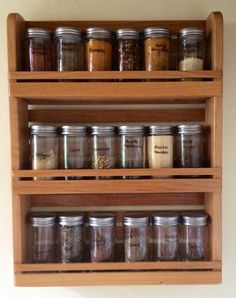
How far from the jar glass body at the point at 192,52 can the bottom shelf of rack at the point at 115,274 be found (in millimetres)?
502

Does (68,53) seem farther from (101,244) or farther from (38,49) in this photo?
(101,244)

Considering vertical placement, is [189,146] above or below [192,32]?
below

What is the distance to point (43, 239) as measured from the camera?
0.94 meters

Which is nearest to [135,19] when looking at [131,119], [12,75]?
[131,119]

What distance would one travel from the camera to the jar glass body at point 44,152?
2.97ft

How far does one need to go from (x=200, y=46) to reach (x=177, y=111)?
19 centimetres

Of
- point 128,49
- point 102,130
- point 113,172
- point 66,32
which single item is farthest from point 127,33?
point 113,172

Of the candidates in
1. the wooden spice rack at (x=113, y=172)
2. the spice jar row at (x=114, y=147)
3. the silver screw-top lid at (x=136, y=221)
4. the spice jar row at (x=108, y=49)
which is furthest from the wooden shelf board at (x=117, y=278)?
the spice jar row at (x=108, y=49)

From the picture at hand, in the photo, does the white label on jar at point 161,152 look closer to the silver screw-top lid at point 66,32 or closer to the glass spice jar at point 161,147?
the glass spice jar at point 161,147

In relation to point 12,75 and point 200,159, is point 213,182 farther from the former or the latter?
point 12,75

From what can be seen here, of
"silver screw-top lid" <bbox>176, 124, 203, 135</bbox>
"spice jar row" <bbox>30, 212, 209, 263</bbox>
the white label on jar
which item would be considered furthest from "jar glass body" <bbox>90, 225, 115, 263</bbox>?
"silver screw-top lid" <bbox>176, 124, 203, 135</bbox>

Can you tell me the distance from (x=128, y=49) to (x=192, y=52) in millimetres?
166

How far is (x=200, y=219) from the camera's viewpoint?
3.09 ft
